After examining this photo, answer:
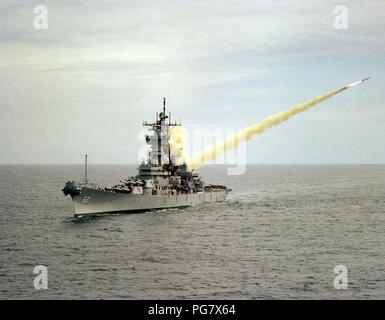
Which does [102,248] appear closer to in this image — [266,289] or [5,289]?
[5,289]

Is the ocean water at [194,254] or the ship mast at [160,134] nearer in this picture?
the ocean water at [194,254]

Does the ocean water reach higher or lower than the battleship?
lower

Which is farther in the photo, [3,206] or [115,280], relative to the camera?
[3,206]

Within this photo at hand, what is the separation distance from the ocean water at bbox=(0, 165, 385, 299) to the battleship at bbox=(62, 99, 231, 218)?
7.64 feet

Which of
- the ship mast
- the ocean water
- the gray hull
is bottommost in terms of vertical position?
the ocean water

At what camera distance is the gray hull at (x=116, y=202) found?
59750mm

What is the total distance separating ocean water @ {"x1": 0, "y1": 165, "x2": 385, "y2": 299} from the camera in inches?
1184

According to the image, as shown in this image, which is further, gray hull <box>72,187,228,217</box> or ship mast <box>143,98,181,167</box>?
ship mast <box>143,98,181,167</box>

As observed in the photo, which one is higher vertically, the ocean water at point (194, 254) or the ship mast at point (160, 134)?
the ship mast at point (160, 134)
